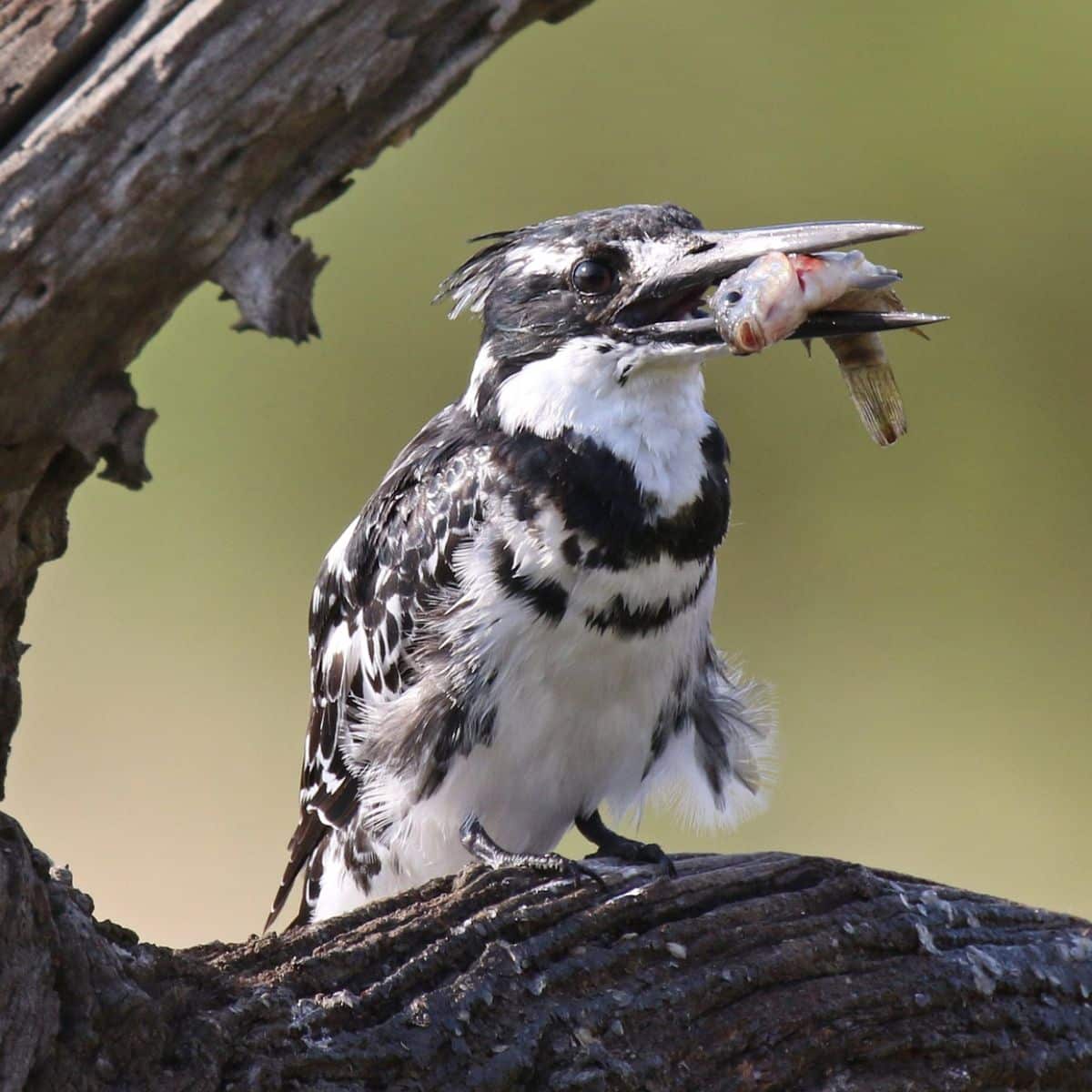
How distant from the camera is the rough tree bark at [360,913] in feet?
7.73

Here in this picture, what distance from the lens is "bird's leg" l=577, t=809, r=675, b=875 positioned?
115 inches

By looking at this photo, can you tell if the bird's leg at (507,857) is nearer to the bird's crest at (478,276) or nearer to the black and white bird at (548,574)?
the black and white bird at (548,574)

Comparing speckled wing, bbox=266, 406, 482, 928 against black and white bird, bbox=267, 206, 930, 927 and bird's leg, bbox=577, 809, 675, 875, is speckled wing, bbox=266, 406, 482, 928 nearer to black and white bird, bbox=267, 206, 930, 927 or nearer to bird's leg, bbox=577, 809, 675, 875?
black and white bird, bbox=267, 206, 930, 927

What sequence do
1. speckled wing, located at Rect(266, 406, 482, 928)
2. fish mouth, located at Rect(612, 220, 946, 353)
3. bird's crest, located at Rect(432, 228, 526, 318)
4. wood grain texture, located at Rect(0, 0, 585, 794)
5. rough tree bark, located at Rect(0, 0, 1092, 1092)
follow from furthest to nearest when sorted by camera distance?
bird's crest, located at Rect(432, 228, 526, 318)
speckled wing, located at Rect(266, 406, 482, 928)
fish mouth, located at Rect(612, 220, 946, 353)
wood grain texture, located at Rect(0, 0, 585, 794)
rough tree bark, located at Rect(0, 0, 1092, 1092)

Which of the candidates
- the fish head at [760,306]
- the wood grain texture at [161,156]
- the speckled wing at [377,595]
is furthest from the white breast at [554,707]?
the wood grain texture at [161,156]

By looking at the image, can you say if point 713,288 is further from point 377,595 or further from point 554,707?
point 377,595

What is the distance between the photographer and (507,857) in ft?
10.4

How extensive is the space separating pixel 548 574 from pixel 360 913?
85 centimetres

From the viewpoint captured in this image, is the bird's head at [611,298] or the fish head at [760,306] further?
the bird's head at [611,298]

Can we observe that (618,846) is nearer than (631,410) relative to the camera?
No

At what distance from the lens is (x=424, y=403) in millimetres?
7211

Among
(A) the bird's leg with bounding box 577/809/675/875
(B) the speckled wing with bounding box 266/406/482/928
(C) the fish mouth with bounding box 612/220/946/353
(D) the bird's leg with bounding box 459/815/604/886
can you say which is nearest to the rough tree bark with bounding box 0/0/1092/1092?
(D) the bird's leg with bounding box 459/815/604/886

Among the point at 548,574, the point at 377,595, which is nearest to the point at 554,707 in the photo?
the point at 548,574

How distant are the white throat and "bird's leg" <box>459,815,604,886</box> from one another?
62cm
